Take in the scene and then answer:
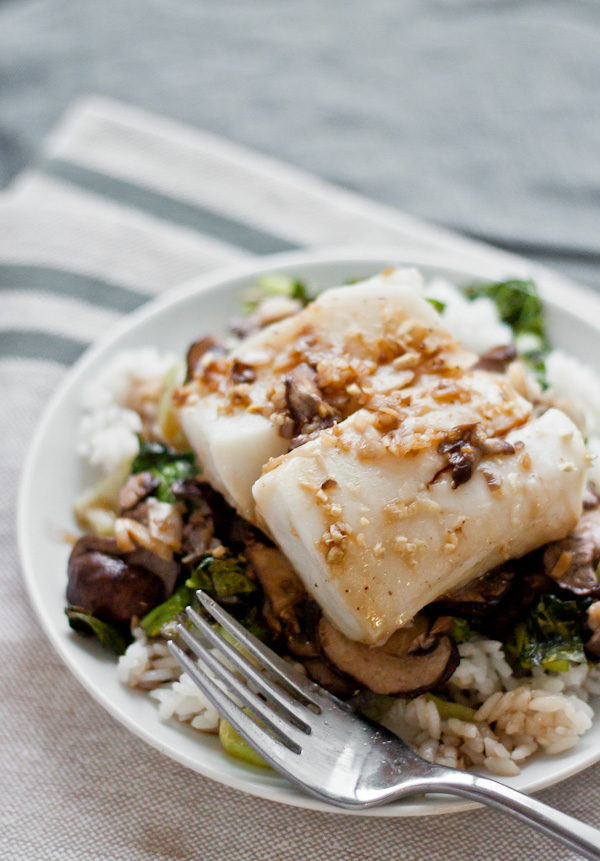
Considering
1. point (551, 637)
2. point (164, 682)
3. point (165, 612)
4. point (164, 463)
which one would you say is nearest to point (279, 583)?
point (165, 612)

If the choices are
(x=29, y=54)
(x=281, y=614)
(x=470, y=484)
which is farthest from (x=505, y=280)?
(x=29, y=54)

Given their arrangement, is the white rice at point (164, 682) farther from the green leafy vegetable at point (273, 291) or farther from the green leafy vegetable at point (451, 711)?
the green leafy vegetable at point (273, 291)

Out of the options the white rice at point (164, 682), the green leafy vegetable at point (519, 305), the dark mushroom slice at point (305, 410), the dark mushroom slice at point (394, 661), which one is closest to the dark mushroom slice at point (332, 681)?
the dark mushroom slice at point (394, 661)

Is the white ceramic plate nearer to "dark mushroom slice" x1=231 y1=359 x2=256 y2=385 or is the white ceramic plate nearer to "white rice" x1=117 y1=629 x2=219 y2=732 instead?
"white rice" x1=117 y1=629 x2=219 y2=732

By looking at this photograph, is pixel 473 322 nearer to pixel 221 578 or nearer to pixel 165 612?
pixel 221 578

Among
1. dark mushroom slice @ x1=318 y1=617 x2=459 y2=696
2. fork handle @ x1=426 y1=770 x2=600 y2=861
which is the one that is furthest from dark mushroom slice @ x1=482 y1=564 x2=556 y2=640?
fork handle @ x1=426 y1=770 x2=600 y2=861

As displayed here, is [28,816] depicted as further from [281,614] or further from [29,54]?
[29,54]

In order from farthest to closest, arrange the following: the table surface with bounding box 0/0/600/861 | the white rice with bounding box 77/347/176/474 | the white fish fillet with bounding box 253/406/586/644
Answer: the table surface with bounding box 0/0/600/861, the white rice with bounding box 77/347/176/474, the white fish fillet with bounding box 253/406/586/644

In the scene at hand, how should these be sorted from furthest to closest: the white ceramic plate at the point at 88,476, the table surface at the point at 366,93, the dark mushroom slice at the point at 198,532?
the table surface at the point at 366,93 → the dark mushroom slice at the point at 198,532 → the white ceramic plate at the point at 88,476
